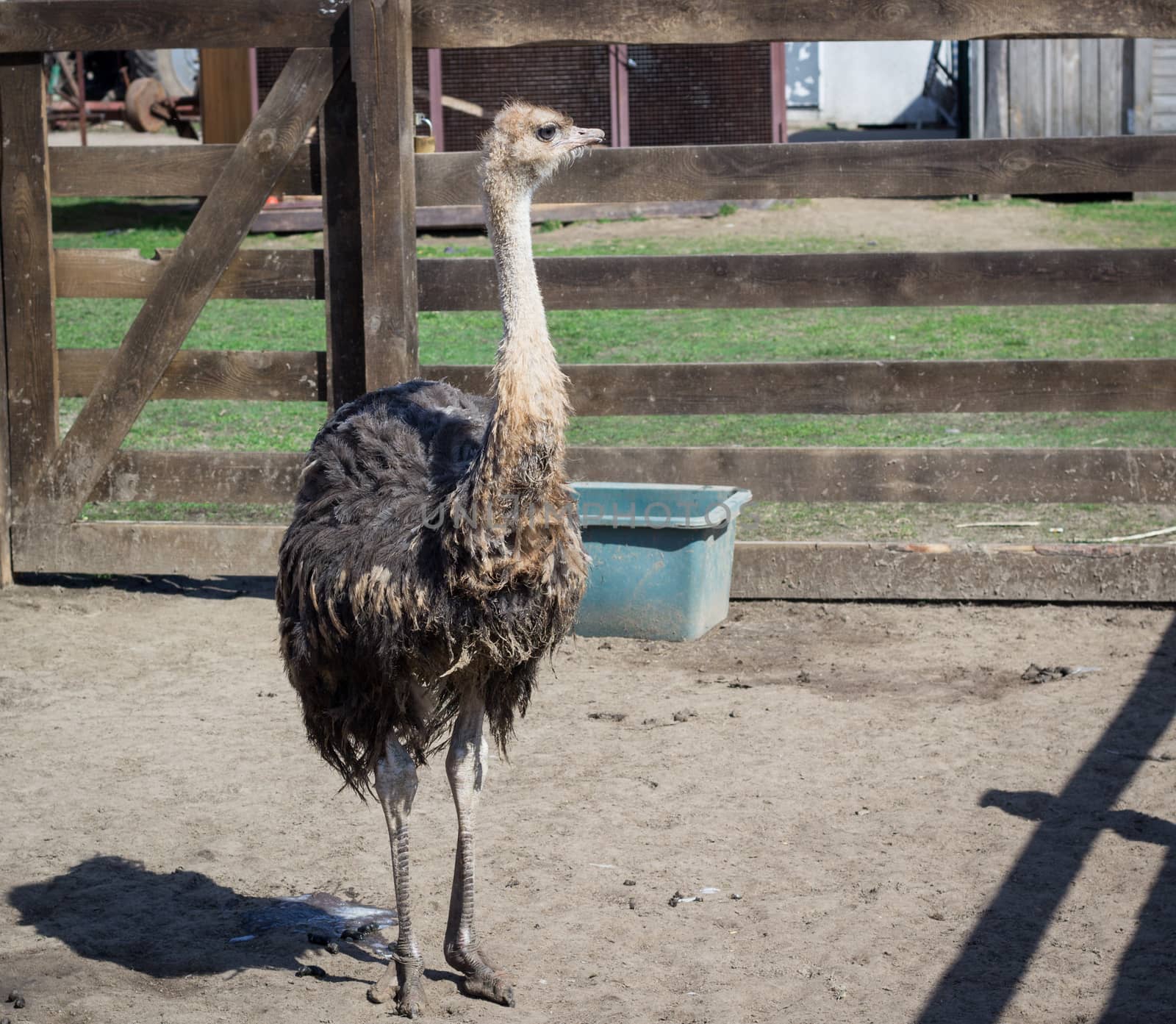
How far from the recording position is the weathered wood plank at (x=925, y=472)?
6812 millimetres

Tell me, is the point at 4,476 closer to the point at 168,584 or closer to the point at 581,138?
the point at 168,584

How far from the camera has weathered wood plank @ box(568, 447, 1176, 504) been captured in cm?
681

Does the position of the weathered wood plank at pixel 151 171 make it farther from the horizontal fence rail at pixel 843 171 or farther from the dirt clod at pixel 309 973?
the dirt clod at pixel 309 973

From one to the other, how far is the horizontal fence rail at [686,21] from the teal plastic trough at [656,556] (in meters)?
1.96

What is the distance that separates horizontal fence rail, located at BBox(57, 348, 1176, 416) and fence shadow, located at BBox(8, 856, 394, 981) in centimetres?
299

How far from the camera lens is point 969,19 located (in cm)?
647

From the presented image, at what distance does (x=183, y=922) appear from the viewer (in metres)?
4.23

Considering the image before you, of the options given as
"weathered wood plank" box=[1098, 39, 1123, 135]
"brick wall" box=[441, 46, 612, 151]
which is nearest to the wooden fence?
"brick wall" box=[441, 46, 612, 151]

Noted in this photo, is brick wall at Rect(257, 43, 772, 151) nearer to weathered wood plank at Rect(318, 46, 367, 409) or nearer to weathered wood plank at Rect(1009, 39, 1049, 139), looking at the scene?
weathered wood plank at Rect(1009, 39, 1049, 139)

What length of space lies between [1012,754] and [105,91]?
2881 cm

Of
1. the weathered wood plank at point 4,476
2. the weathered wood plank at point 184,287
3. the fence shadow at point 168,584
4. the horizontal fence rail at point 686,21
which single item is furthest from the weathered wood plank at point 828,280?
the weathered wood plank at point 4,476

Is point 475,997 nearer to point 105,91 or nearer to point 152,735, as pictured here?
point 152,735

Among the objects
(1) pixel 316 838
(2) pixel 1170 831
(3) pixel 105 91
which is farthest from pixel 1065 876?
(3) pixel 105 91

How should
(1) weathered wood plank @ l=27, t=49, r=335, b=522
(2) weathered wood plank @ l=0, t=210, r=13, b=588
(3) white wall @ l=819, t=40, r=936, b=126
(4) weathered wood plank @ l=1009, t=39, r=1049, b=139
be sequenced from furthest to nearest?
(3) white wall @ l=819, t=40, r=936, b=126
(4) weathered wood plank @ l=1009, t=39, r=1049, b=139
(2) weathered wood plank @ l=0, t=210, r=13, b=588
(1) weathered wood plank @ l=27, t=49, r=335, b=522
